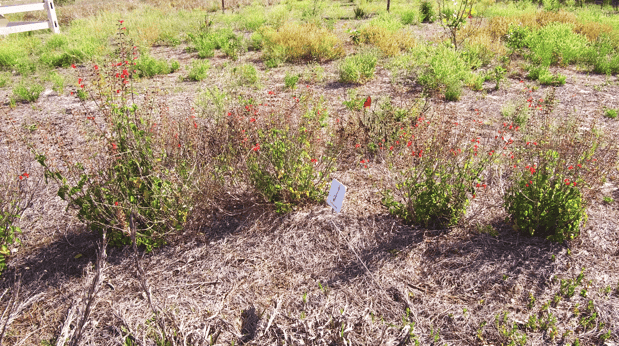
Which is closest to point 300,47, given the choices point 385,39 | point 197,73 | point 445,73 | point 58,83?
point 385,39

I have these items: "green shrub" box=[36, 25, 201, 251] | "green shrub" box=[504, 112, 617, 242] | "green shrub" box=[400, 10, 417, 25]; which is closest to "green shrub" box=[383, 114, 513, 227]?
"green shrub" box=[504, 112, 617, 242]

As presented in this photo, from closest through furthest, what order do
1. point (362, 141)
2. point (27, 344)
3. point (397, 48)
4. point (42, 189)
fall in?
point (27, 344) < point (42, 189) < point (362, 141) < point (397, 48)

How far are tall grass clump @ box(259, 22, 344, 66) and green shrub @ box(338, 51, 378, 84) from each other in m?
1.16

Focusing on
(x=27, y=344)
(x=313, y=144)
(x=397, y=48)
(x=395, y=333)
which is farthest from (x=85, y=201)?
(x=397, y=48)

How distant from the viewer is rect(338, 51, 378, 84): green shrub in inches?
265

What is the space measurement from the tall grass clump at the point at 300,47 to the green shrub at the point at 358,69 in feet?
3.82

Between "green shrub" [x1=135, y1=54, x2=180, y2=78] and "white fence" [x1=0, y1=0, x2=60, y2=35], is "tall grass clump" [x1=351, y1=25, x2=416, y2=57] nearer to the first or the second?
"green shrub" [x1=135, y1=54, x2=180, y2=78]

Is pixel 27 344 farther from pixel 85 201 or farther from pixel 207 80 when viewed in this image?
pixel 207 80

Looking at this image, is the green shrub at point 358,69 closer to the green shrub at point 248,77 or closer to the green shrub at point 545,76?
the green shrub at point 248,77

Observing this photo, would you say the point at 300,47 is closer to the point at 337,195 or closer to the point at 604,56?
the point at 604,56

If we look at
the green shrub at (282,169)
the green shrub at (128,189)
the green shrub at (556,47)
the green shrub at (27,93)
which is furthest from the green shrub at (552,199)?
the green shrub at (27,93)

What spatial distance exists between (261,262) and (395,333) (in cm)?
112

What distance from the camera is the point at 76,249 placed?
322 centimetres

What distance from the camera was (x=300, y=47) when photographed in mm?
8102
